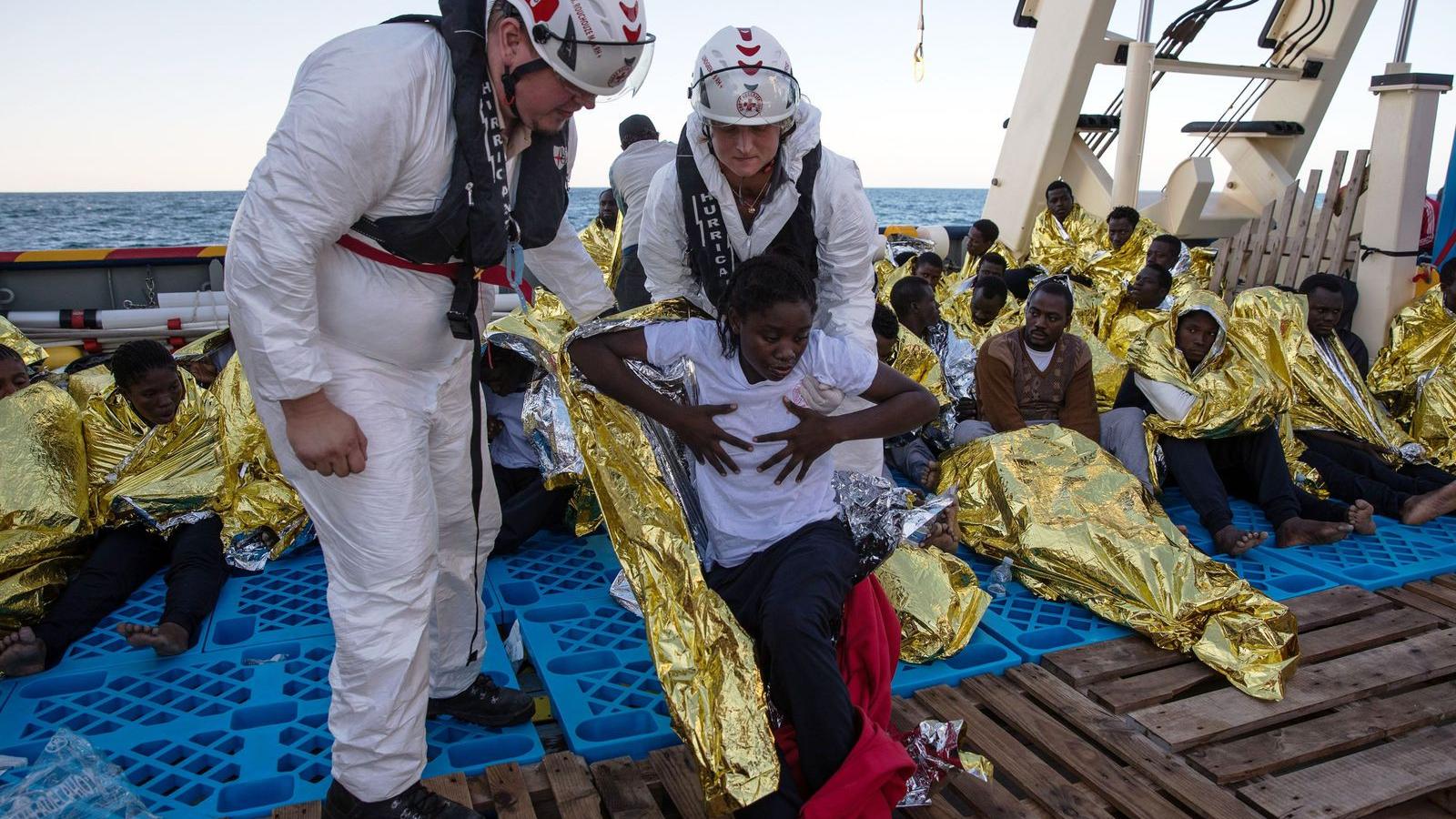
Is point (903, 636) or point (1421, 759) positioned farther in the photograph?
point (903, 636)

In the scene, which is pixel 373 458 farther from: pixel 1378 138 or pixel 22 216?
pixel 22 216

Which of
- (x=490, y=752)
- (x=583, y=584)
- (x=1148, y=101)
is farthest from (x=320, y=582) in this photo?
(x=1148, y=101)

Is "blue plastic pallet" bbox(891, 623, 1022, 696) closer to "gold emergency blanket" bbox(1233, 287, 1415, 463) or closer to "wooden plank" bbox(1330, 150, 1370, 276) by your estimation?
"gold emergency blanket" bbox(1233, 287, 1415, 463)

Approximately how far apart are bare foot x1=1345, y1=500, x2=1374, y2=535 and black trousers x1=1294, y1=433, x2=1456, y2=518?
0.83ft

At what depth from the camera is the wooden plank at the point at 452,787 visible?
1.88 meters

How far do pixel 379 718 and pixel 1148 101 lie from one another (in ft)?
24.7

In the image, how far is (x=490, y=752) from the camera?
6.82ft

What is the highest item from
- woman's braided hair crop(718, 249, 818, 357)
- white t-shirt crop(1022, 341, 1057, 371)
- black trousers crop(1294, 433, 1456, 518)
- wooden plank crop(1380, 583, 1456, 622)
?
woman's braided hair crop(718, 249, 818, 357)

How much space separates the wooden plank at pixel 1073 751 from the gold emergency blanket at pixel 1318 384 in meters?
2.46

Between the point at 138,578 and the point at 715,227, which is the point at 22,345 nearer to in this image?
the point at 138,578

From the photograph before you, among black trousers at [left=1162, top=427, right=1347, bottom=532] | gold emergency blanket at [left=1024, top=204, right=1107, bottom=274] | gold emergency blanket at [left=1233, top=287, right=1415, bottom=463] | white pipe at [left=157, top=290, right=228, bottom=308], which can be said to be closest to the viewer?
black trousers at [left=1162, top=427, right=1347, bottom=532]

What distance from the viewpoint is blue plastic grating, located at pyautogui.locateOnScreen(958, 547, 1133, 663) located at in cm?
259

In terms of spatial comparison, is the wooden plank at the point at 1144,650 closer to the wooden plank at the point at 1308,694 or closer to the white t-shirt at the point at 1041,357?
the wooden plank at the point at 1308,694


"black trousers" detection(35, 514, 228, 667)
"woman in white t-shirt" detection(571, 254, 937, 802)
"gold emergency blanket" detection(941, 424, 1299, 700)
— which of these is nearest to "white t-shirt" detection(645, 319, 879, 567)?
"woman in white t-shirt" detection(571, 254, 937, 802)
